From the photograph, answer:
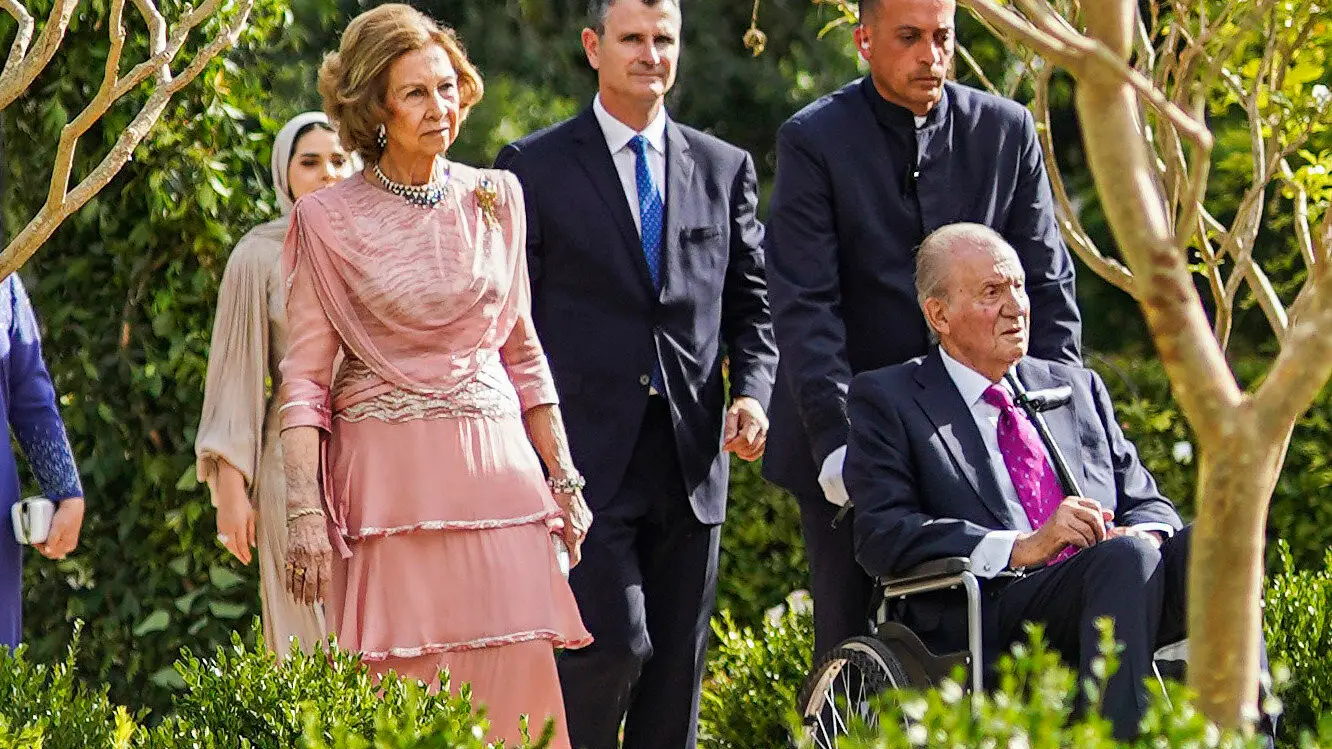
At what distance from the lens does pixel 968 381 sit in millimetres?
5039

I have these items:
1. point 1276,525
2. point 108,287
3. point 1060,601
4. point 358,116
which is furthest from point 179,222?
point 1276,525

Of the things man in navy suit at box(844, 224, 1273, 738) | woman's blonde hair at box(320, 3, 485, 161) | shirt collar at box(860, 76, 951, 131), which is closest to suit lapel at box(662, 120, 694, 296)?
shirt collar at box(860, 76, 951, 131)

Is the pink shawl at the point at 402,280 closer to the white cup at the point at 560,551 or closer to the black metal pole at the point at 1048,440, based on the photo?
the white cup at the point at 560,551

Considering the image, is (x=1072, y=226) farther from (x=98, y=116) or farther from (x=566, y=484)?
(x=98, y=116)

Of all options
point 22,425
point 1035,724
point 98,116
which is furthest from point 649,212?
point 1035,724

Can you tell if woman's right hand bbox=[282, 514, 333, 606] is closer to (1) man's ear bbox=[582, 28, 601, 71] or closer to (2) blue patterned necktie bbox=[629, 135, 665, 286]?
(2) blue patterned necktie bbox=[629, 135, 665, 286]

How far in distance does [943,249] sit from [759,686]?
1711 millimetres

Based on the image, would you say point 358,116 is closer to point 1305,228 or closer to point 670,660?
point 670,660

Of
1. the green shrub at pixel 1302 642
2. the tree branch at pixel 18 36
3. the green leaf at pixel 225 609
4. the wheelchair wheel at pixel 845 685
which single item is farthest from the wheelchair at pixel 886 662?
the green leaf at pixel 225 609

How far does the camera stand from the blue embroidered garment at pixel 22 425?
17.7ft

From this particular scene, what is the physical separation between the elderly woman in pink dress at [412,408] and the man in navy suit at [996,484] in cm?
77

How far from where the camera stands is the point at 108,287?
680 centimetres

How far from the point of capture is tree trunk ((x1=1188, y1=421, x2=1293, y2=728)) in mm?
3057

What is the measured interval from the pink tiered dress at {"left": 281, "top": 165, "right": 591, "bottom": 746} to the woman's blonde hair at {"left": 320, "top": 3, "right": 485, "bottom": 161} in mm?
131
